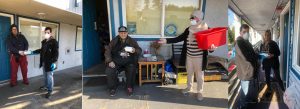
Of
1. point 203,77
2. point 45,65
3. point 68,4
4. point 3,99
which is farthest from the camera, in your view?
point 3,99

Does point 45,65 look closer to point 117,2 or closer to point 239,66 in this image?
point 117,2

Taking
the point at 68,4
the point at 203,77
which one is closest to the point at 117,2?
the point at 68,4

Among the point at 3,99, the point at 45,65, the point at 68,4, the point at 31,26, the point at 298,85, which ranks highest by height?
the point at 68,4

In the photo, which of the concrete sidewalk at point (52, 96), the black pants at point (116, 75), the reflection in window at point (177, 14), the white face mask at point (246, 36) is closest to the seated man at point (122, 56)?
the black pants at point (116, 75)

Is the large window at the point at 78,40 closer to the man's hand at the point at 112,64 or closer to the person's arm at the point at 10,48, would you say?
the man's hand at the point at 112,64

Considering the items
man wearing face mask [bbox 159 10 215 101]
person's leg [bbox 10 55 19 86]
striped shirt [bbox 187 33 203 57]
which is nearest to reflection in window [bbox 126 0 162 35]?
man wearing face mask [bbox 159 10 215 101]

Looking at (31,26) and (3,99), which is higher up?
(31,26)

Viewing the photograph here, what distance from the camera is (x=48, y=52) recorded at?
2.23 metres

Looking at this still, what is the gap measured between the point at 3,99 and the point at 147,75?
142 centimetres

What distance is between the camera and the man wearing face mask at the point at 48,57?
2129mm

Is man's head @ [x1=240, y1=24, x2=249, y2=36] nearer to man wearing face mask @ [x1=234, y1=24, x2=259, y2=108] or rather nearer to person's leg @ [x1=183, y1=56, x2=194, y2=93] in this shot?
man wearing face mask @ [x1=234, y1=24, x2=259, y2=108]

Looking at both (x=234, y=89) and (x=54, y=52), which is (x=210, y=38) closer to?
(x=234, y=89)

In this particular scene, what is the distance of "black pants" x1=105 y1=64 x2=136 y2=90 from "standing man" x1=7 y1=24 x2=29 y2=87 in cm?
81

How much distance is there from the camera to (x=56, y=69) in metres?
2.45
